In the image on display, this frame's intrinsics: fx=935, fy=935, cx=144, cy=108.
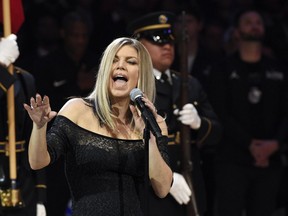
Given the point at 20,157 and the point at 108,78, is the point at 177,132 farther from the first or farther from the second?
the point at 108,78

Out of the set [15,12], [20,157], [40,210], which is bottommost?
[40,210]

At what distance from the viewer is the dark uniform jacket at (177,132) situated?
6445mm

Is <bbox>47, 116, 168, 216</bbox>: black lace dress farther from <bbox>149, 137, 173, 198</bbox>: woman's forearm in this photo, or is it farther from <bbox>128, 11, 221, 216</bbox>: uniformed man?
<bbox>128, 11, 221, 216</bbox>: uniformed man

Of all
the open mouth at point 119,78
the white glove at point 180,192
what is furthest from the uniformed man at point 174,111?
the open mouth at point 119,78

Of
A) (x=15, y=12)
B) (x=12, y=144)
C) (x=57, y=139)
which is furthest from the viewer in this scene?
(x=15, y=12)

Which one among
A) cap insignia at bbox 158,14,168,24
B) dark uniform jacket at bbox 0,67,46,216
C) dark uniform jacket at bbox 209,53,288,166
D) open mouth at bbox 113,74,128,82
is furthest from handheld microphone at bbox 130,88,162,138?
dark uniform jacket at bbox 209,53,288,166

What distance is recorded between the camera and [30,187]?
20.2ft

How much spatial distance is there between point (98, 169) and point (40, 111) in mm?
531

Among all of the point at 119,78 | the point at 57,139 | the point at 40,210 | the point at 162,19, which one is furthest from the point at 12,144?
the point at 162,19

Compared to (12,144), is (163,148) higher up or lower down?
lower down

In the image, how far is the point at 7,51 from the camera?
19.5 ft

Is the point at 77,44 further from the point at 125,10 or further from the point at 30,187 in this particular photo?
the point at 30,187

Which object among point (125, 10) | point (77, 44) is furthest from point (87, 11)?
point (77, 44)

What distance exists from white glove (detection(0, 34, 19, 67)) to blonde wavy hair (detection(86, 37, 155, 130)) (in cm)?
111
